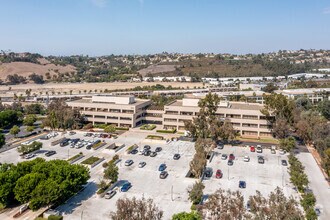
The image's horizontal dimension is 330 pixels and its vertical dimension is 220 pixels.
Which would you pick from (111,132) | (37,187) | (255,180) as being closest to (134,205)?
(37,187)

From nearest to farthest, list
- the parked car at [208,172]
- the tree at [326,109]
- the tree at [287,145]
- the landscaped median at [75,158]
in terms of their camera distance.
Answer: the parked car at [208,172] → the landscaped median at [75,158] → the tree at [287,145] → the tree at [326,109]

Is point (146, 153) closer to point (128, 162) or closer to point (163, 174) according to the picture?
point (128, 162)

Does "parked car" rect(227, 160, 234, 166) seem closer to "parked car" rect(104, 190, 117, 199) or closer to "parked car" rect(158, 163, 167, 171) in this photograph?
"parked car" rect(158, 163, 167, 171)

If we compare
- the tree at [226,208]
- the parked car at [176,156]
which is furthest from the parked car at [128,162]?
the tree at [226,208]

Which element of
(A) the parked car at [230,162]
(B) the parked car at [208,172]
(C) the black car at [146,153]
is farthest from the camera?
(C) the black car at [146,153]

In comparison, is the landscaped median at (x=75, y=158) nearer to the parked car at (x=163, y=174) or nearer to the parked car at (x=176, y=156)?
the parked car at (x=163, y=174)

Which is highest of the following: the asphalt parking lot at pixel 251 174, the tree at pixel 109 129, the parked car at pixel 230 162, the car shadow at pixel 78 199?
the tree at pixel 109 129
